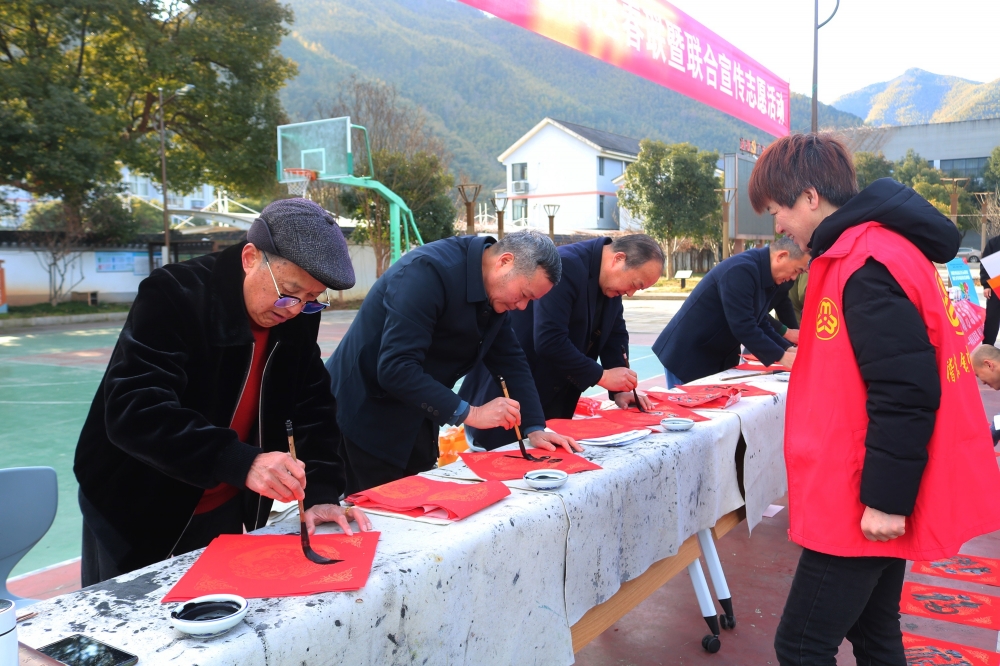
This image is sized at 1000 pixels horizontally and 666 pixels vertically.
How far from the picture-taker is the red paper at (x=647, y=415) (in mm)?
2518

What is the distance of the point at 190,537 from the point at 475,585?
791mm

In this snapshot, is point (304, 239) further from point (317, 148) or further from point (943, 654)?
point (317, 148)

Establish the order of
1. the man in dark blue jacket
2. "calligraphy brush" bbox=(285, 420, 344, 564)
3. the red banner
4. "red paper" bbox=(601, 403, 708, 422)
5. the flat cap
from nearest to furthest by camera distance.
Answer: "calligraphy brush" bbox=(285, 420, 344, 564) → the flat cap → "red paper" bbox=(601, 403, 708, 422) → the man in dark blue jacket → the red banner

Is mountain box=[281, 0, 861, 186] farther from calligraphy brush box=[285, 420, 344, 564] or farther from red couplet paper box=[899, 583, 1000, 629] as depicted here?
calligraphy brush box=[285, 420, 344, 564]

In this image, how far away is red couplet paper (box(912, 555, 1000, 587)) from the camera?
3.00 metres

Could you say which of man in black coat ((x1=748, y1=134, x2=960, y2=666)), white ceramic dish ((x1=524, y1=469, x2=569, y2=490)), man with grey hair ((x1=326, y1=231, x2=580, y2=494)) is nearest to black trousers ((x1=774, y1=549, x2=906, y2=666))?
man in black coat ((x1=748, y1=134, x2=960, y2=666))

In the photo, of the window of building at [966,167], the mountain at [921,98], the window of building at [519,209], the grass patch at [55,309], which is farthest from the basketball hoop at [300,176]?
the mountain at [921,98]

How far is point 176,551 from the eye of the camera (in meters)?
1.67

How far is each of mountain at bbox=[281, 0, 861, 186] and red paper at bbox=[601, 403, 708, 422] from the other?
60323 mm

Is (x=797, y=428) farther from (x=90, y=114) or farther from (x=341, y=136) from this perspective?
(x=90, y=114)

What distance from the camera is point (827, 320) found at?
1.47 metres

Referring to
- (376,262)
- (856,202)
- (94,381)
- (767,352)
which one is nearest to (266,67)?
(376,262)

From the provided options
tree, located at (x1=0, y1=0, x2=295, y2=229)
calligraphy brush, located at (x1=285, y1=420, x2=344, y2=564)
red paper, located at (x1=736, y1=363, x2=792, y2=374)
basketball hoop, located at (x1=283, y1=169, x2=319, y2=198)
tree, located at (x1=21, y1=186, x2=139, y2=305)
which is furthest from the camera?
tree, located at (x1=21, y1=186, x2=139, y2=305)

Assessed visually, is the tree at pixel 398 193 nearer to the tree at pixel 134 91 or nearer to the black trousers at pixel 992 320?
the tree at pixel 134 91
